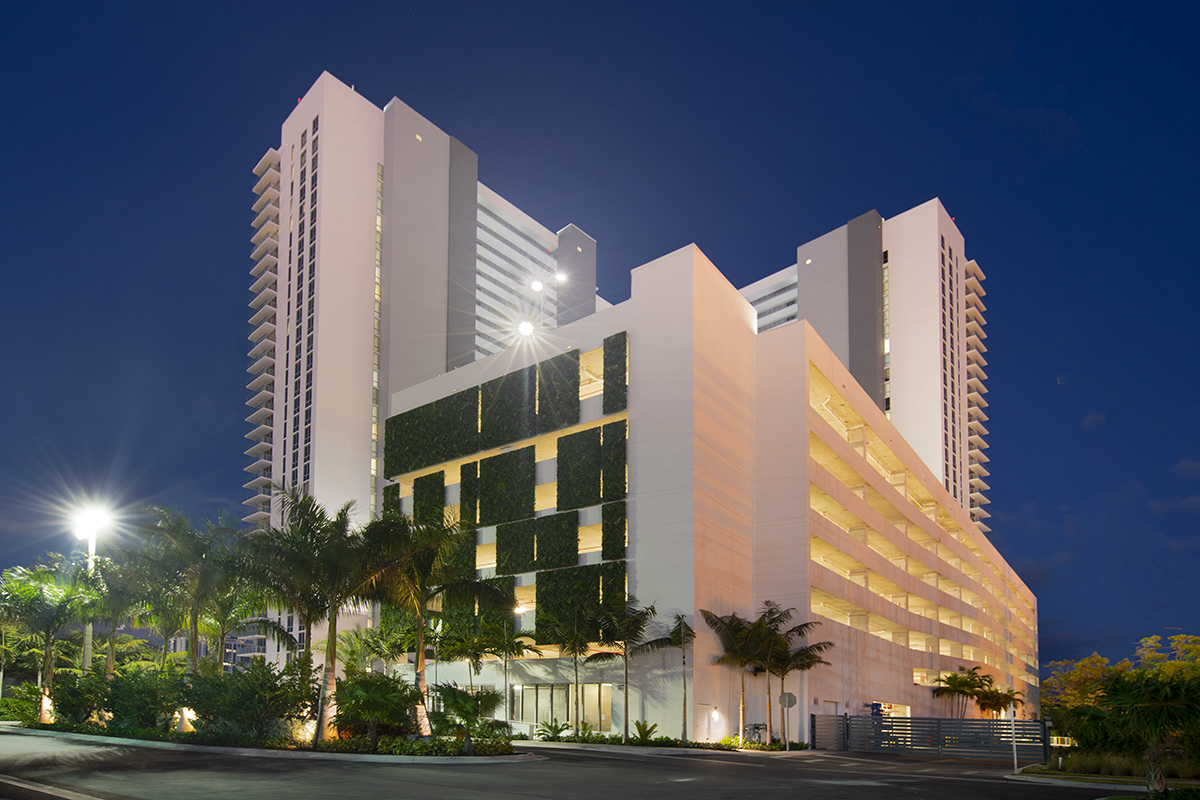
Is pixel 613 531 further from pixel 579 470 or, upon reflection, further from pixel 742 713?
pixel 742 713

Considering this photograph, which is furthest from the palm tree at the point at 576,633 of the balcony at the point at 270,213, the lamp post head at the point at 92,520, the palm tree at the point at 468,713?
the balcony at the point at 270,213

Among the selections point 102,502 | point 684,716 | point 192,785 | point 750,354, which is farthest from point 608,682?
point 192,785

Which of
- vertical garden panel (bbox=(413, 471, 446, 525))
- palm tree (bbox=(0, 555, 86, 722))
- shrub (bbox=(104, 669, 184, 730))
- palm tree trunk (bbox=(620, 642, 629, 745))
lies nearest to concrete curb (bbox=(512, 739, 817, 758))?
palm tree trunk (bbox=(620, 642, 629, 745))

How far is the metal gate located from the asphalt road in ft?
43.7

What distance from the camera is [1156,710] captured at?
1533 cm

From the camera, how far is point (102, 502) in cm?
3403

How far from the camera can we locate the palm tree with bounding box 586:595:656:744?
4194 centimetres

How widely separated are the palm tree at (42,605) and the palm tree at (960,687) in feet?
176

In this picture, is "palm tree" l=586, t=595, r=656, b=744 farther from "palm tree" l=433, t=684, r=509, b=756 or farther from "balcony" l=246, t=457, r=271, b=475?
"balcony" l=246, t=457, r=271, b=475

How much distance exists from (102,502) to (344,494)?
48.7 m

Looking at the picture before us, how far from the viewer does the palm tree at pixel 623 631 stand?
4194 centimetres

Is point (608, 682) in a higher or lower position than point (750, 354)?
lower

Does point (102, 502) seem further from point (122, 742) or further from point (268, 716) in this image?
point (268, 716)

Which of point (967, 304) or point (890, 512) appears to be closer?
point (890, 512)
